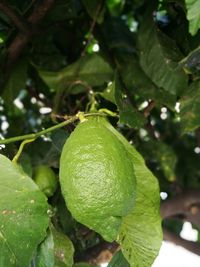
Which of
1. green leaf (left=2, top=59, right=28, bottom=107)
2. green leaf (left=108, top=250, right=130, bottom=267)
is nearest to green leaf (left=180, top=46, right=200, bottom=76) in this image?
green leaf (left=108, top=250, right=130, bottom=267)

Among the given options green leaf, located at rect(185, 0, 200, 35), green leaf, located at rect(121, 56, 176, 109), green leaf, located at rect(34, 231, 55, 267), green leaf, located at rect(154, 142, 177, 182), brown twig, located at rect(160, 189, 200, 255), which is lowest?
brown twig, located at rect(160, 189, 200, 255)

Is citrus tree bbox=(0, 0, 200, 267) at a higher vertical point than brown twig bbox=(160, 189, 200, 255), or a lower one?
higher

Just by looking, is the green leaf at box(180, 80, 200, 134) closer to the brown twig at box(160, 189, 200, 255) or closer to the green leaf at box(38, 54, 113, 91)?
the green leaf at box(38, 54, 113, 91)

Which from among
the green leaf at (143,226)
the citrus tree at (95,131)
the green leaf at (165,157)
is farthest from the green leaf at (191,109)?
the green leaf at (165,157)

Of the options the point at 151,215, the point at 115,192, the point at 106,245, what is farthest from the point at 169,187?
the point at 115,192

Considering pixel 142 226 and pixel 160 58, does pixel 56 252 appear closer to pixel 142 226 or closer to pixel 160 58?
pixel 142 226

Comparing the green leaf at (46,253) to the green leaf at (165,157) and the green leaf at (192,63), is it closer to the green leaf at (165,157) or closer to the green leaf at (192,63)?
the green leaf at (192,63)

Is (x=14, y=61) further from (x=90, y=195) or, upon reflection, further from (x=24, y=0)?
(x=90, y=195)
